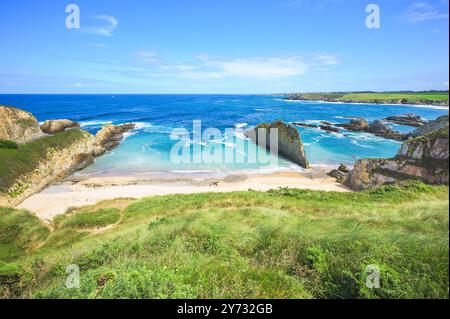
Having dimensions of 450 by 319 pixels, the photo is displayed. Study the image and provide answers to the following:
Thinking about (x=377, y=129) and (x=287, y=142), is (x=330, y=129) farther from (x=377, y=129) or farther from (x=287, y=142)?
(x=287, y=142)

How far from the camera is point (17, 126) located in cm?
3375

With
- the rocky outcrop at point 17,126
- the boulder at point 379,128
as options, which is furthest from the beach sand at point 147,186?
the boulder at point 379,128

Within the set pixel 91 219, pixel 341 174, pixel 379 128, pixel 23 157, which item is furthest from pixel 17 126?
pixel 379 128

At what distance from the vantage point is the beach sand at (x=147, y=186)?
21.1 meters

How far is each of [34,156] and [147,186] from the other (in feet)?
48.4

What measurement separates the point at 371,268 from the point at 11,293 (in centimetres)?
966

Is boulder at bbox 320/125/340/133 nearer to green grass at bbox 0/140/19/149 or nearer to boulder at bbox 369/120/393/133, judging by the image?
boulder at bbox 369/120/393/133

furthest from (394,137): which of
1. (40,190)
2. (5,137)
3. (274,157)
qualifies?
(5,137)

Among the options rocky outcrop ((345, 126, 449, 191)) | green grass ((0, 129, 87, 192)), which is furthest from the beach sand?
green grass ((0, 129, 87, 192))

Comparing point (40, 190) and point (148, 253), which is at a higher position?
point (148, 253)

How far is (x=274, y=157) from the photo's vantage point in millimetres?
36844

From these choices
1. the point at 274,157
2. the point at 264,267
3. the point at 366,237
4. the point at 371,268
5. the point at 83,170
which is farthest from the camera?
the point at 274,157

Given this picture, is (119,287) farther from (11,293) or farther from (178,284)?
(11,293)

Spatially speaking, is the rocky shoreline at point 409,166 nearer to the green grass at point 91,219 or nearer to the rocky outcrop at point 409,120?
the green grass at point 91,219
